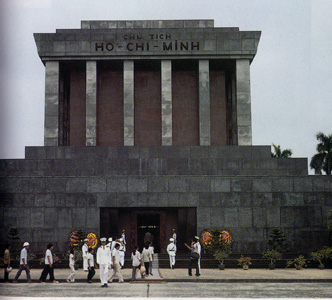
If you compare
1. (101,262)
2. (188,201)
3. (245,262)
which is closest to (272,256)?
(245,262)

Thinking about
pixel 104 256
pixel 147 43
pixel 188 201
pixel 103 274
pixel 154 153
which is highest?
pixel 147 43

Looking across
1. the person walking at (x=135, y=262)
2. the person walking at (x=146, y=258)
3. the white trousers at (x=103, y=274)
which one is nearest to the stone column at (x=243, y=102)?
the person walking at (x=146, y=258)

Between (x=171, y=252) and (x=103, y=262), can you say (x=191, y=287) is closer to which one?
(x=103, y=262)

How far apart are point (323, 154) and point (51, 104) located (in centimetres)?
3699

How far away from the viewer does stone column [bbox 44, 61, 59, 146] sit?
39344mm

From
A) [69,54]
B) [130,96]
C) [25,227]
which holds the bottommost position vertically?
[25,227]

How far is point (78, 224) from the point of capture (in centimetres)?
3297

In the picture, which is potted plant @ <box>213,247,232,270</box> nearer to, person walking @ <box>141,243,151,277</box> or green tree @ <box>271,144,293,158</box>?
person walking @ <box>141,243,151,277</box>

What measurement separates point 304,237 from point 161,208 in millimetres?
8276

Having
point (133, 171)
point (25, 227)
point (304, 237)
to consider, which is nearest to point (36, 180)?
point (25, 227)

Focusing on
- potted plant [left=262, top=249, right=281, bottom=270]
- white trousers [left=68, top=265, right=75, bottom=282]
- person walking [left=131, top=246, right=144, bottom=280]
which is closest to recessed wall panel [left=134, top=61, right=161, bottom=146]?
potted plant [left=262, top=249, right=281, bottom=270]

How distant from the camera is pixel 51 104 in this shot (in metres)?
39.8

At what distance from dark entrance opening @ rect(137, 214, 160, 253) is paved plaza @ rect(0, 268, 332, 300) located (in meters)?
7.14

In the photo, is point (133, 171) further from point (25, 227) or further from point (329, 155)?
point (329, 155)
